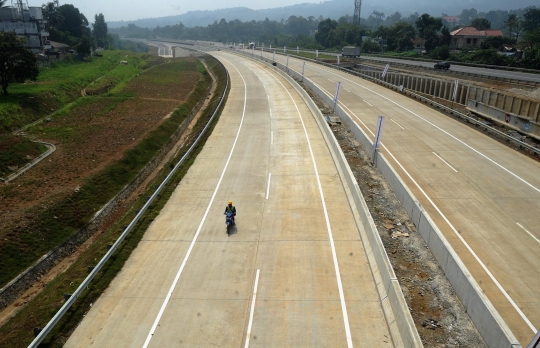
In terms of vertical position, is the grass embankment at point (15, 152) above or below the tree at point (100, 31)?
below

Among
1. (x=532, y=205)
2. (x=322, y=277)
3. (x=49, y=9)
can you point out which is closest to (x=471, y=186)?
(x=532, y=205)

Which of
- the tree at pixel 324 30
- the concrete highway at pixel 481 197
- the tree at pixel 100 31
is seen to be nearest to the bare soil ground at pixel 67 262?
the concrete highway at pixel 481 197

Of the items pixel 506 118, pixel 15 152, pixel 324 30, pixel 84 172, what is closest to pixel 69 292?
pixel 84 172

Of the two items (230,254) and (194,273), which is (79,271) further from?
(230,254)

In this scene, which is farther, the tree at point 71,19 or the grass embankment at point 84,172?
the tree at point 71,19

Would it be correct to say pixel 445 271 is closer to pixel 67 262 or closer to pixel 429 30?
pixel 67 262

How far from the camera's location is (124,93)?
61969 millimetres

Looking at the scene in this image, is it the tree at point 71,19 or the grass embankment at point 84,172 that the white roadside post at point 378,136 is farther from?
the tree at point 71,19

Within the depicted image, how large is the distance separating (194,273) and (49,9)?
443 feet

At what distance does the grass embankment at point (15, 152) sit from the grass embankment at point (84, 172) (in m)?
2.47

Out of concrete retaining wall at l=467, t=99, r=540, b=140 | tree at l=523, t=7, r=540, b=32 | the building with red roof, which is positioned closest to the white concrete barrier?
concrete retaining wall at l=467, t=99, r=540, b=140

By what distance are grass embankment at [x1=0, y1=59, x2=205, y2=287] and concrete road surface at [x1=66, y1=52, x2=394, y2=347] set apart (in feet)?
21.2

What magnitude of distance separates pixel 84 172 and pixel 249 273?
64.8ft

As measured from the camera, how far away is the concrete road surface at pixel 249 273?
13852 mm
